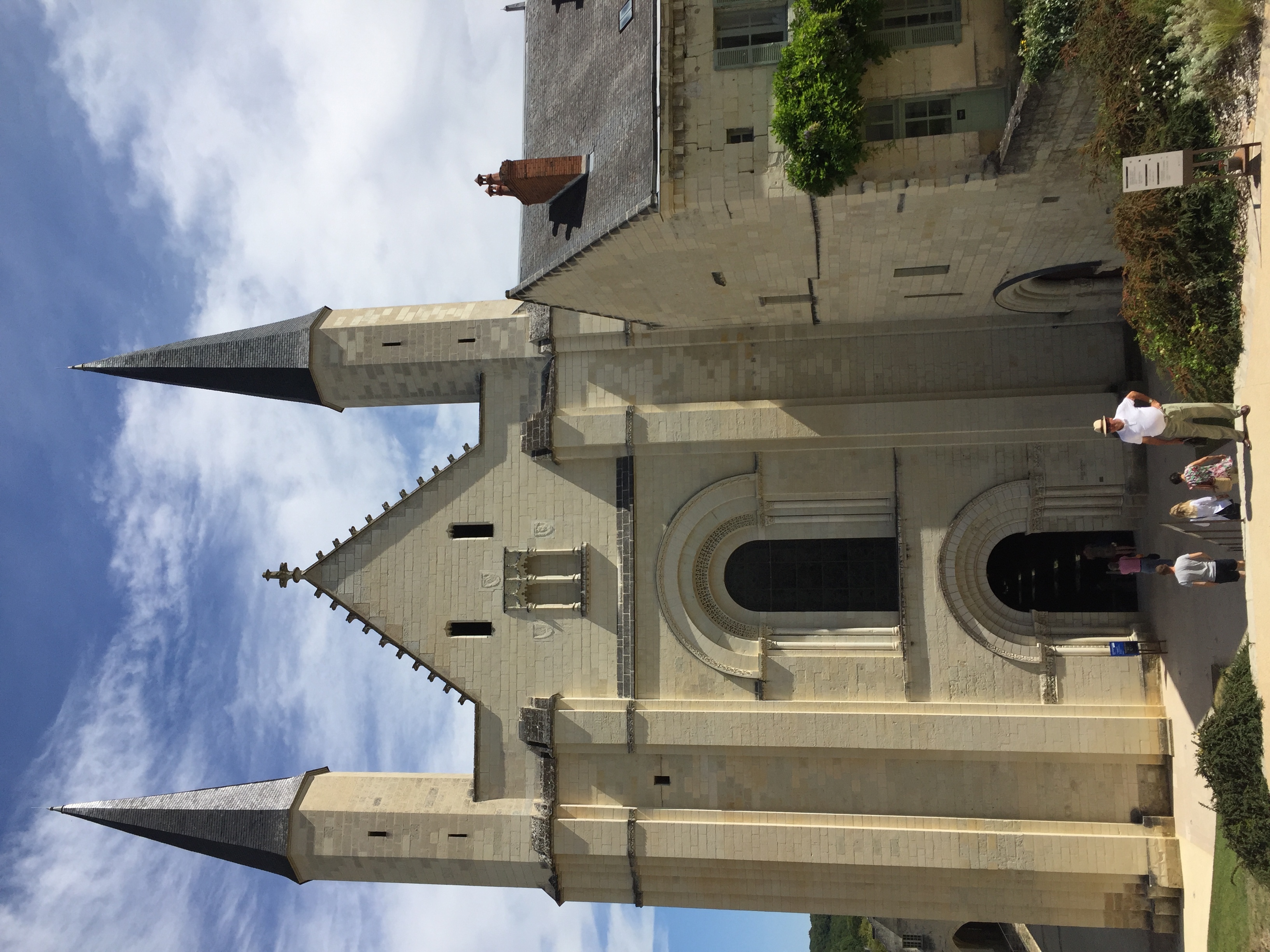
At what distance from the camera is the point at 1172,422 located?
11891 mm

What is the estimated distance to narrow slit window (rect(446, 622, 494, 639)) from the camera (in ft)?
66.3

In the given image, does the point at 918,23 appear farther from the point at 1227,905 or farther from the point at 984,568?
the point at 1227,905

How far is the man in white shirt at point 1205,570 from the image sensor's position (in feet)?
40.3

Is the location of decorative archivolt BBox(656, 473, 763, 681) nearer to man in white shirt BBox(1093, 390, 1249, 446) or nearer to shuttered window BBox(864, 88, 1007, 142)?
shuttered window BBox(864, 88, 1007, 142)

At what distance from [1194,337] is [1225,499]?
2421mm

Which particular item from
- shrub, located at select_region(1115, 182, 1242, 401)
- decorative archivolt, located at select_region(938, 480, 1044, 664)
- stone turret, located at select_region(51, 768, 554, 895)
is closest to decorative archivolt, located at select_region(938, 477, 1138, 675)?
decorative archivolt, located at select_region(938, 480, 1044, 664)

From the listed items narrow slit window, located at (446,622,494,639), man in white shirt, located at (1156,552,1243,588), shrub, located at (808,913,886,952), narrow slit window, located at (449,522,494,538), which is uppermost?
narrow slit window, located at (449,522,494,538)

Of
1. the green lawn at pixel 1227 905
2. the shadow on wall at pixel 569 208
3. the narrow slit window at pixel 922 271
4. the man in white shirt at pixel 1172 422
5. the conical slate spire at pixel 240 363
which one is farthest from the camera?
the conical slate spire at pixel 240 363

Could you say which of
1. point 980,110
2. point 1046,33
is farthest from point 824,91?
point 1046,33

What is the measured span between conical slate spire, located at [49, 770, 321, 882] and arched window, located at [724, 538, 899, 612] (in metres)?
11.2

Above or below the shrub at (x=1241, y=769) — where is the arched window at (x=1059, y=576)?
above

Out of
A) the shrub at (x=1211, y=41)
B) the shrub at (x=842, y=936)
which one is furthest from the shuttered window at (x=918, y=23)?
the shrub at (x=842, y=936)

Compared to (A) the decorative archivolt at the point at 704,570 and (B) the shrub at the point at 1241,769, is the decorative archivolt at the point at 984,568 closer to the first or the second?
(A) the decorative archivolt at the point at 704,570

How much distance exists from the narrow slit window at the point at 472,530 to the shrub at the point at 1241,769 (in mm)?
14130
